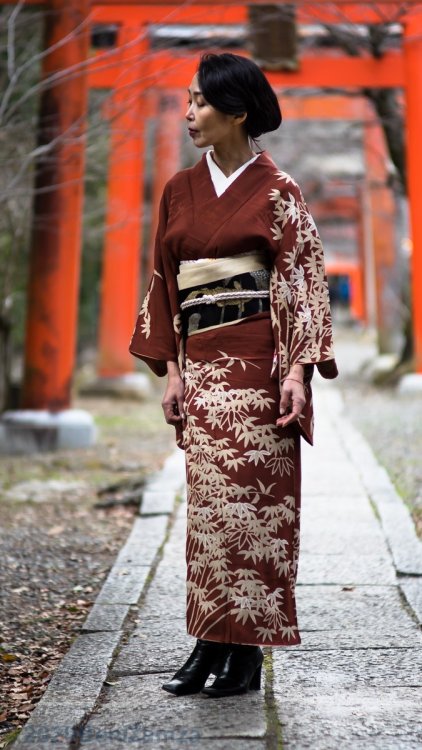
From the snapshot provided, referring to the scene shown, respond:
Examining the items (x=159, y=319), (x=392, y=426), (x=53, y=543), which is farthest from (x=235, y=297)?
(x=392, y=426)

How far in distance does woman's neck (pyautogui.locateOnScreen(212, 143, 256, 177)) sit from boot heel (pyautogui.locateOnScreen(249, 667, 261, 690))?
149 centimetres

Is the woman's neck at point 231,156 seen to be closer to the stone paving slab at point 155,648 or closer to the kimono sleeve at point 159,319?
the kimono sleeve at point 159,319

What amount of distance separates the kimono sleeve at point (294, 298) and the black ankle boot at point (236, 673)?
807mm

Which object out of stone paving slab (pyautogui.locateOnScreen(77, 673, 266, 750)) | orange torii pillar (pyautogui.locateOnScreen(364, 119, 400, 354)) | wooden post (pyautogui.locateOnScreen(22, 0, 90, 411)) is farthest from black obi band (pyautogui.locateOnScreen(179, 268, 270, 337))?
orange torii pillar (pyautogui.locateOnScreen(364, 119, 400, 354))

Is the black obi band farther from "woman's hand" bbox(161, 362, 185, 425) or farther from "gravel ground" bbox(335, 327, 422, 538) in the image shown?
"gravel ground" bbox(335, 327, 422, 538)

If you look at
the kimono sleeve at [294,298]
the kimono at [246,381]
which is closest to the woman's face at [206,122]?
the kimono at [246,381]

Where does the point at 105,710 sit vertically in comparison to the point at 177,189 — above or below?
below

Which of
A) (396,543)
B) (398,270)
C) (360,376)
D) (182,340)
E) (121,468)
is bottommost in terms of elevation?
(360,376)

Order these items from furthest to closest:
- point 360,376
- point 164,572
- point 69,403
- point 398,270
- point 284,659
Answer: point 398,270
point 360,376
point 69,403
point 164,572
point 284,659

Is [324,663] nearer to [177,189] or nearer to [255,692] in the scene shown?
[255,692]

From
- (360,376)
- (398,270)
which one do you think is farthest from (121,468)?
(398,270)

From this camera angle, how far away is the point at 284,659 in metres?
3.40

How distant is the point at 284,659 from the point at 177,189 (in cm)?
155

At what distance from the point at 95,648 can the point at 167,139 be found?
11822 millimetres
